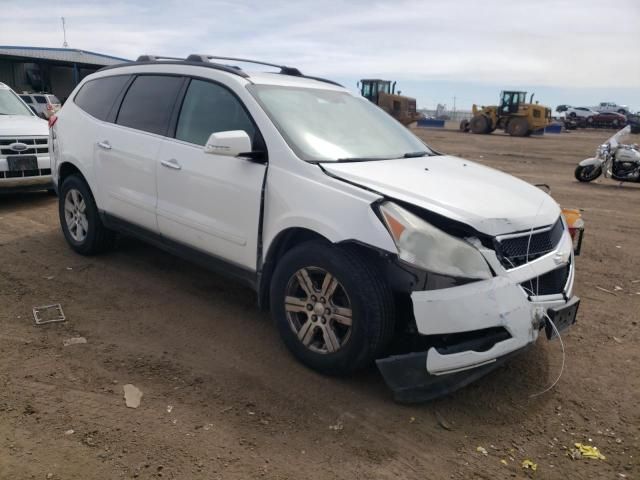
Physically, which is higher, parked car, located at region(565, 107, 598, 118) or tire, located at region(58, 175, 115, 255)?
parked car, located at region(565, 107, 598, 118)

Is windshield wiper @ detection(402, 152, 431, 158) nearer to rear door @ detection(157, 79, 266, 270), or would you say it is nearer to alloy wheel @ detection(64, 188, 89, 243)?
rear door @ detection(157, 79, 266, 270)

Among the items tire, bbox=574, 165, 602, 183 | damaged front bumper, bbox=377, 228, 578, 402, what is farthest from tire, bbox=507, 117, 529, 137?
damaged front bumper, bbox=377, 228, 578, 402

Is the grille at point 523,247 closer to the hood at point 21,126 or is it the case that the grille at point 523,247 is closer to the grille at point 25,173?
the grille at point 25,173

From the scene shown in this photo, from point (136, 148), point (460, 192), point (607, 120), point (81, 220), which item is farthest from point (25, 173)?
point (607, 120)

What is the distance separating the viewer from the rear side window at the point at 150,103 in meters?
4.30

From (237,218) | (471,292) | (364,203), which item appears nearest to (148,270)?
(237,218)

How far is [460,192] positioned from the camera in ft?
10.4

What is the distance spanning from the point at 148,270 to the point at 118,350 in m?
1.64

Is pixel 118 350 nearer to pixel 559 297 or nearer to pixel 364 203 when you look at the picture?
pixel 364 203

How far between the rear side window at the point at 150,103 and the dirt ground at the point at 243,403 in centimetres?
142

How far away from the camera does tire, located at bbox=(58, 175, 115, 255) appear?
203 inches

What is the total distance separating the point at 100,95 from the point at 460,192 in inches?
147

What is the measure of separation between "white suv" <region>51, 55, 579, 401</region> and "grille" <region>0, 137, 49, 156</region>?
3488 mm

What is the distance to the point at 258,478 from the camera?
8.01 feet
